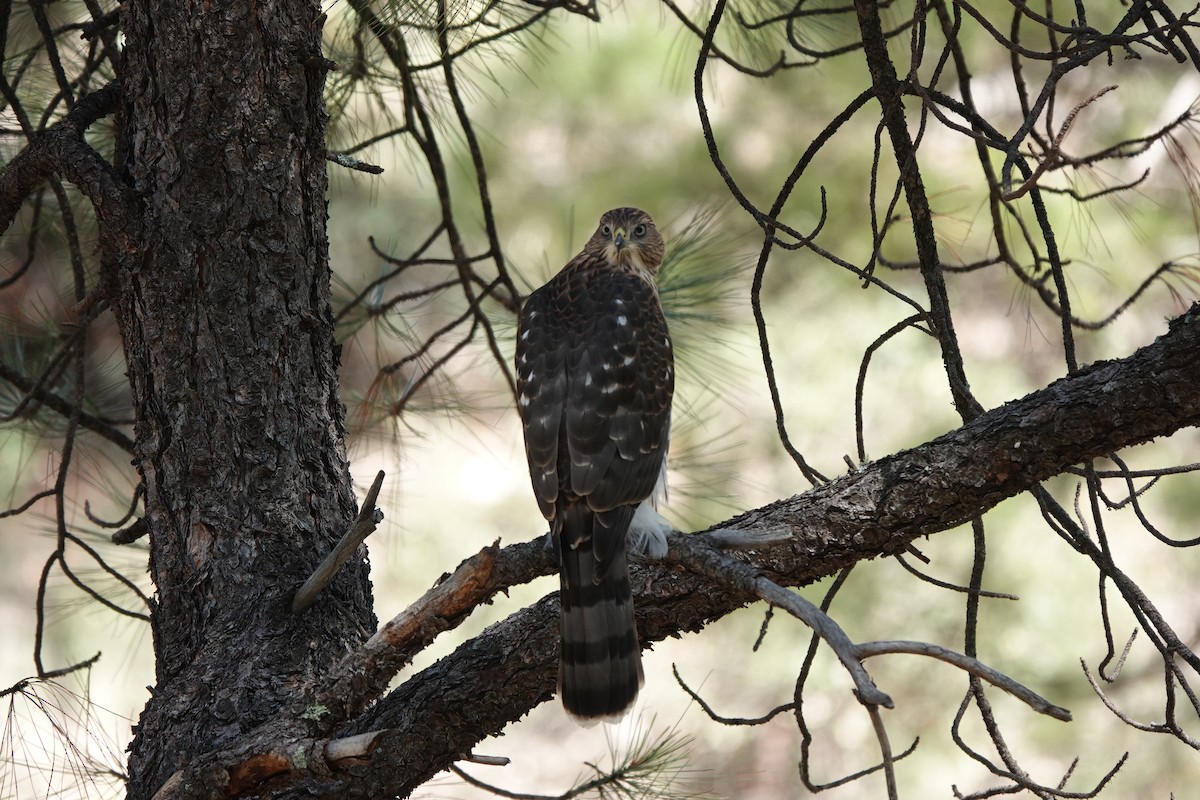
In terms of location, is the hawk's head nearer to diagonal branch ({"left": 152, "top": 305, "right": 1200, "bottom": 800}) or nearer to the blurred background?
diagonal branch ({"left": 152, "top": 305, "right": 1200, "bottom": 800})

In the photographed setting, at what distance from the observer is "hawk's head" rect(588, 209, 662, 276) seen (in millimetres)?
3004

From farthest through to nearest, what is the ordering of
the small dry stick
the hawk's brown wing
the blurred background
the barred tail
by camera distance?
the blurred background, the hawk's brown wing, the barred tail, the small dry stick

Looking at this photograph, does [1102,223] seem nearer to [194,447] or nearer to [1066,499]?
[1066,499]

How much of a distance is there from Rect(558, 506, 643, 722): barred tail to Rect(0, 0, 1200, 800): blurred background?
10.1ft

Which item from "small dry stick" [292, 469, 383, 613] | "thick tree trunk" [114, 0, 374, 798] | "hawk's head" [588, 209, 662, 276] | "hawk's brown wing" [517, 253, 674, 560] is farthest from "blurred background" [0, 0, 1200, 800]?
"small dry stick" [292, 469, 383, 613]

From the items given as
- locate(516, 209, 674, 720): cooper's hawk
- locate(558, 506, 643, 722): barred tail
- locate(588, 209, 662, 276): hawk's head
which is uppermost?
locate(588, 209, 662, 276): hawk's head

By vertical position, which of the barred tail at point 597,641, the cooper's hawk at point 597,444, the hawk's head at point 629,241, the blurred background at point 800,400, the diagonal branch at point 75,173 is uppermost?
the blurred background at point 800,400

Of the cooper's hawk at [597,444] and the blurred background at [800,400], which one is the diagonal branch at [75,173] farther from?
the blurred background at [800,400]

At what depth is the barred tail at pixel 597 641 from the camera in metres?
1.90

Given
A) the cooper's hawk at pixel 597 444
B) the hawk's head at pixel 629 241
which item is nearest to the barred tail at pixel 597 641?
the cooper's hawk at pixel 597 444

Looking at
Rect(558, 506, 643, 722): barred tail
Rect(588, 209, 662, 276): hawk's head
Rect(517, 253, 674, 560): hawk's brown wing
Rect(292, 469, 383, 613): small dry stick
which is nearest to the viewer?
Rect(292, 469, 383, 613): small dry stick

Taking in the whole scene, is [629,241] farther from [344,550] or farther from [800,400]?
[800,400]

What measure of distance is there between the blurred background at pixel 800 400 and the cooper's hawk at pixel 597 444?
246 centimetres

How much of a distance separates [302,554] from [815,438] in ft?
13.8
